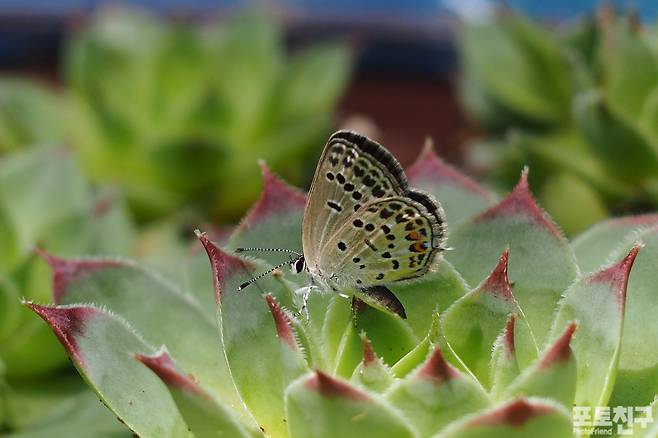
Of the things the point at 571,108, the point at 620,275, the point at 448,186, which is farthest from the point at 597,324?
the point at 571,108

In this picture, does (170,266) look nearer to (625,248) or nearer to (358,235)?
(358,235)

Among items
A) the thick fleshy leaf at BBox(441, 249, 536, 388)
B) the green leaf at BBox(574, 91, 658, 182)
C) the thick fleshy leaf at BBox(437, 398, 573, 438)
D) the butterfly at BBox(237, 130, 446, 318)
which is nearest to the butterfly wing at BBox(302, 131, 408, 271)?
the butterfly at BBox(237, 130, 446, 318)

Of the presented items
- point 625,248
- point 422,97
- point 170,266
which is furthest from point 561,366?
point 422,97

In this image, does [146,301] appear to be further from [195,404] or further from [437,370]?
[437,370]

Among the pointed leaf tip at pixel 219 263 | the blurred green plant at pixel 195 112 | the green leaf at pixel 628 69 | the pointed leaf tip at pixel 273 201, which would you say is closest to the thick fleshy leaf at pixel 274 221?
the pointed leaf tip at pixel 273 201

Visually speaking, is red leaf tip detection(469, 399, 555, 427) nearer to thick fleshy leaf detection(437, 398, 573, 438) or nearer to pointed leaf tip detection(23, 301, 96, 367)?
thick fleshy leaf detection(437, 398, 573, 438)

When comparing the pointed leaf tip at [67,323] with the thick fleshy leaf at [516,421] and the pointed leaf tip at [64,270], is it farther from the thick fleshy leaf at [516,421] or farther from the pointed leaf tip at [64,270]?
the thick fleshy leaf at [516,421]
